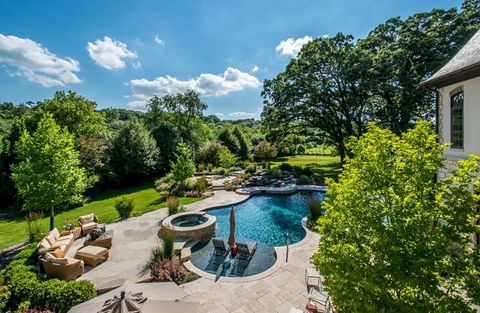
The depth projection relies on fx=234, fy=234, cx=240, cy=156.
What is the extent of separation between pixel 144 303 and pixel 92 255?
5943 mm

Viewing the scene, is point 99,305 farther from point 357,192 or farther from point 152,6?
point 152,6

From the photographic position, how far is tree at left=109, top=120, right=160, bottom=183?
24953 millimetres

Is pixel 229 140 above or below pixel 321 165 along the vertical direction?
above

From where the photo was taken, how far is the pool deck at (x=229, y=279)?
695 cm

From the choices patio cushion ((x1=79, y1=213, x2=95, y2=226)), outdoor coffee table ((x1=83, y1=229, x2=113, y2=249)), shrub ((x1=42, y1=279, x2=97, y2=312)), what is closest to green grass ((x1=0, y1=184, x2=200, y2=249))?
patio cushion ((x1=79, y1=213, x2=95, y2=226))

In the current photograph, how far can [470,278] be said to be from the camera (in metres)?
3.55

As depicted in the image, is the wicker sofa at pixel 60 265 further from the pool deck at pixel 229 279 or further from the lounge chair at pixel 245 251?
the lounge chair at pixel 245 251

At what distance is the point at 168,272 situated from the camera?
8.24 metres

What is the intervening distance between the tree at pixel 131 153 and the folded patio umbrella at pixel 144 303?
2142 centimetres

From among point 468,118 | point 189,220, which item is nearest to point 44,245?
point 189,220

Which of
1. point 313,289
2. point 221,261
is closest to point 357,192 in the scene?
point 313,289

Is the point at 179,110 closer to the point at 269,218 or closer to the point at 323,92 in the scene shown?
the point at 323,92

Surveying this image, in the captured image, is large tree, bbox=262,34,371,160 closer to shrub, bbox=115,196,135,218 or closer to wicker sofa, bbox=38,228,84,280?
shrub, bbox=115,196,135,218

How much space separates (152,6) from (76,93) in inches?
1019
